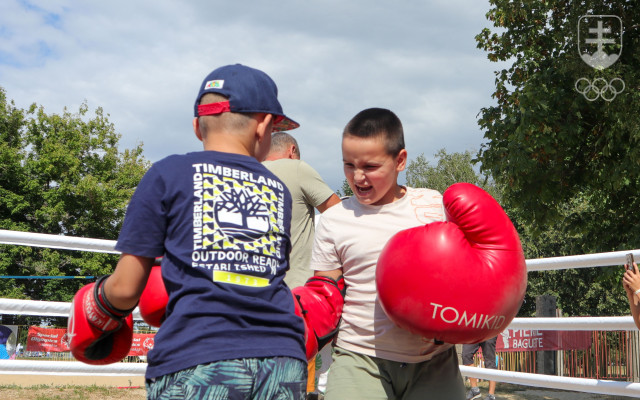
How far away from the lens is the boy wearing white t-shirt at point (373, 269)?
8.26 feet

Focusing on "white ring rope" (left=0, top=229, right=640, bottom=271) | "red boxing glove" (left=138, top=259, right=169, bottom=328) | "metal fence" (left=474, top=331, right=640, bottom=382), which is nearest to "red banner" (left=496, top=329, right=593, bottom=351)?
"metal fence" (left=474, top=331, right=640, bottom=382)

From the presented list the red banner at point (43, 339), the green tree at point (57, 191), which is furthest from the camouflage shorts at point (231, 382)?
the green tree at point (57, 191)

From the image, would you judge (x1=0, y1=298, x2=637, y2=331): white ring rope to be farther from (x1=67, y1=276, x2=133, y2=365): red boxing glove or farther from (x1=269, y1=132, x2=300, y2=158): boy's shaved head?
(x1=67, y1=276, x2=133, y2=365): red boxing glove

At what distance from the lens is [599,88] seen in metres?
10.4

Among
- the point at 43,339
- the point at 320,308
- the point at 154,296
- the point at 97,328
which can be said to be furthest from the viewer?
the point at 43,339

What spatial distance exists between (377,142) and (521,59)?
10776 millimetres

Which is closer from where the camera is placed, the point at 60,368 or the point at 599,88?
the point at 60,368

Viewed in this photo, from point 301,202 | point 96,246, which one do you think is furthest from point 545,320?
point 96,246

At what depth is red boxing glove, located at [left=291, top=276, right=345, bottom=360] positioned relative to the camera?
7.36ft

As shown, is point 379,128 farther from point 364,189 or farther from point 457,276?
point 457,276

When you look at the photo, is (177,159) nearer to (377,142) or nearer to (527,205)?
(377,142)

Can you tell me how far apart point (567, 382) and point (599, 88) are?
25.5 ft

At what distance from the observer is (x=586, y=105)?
10.9 m

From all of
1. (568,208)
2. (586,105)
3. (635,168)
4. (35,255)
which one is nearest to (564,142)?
(586,105)
